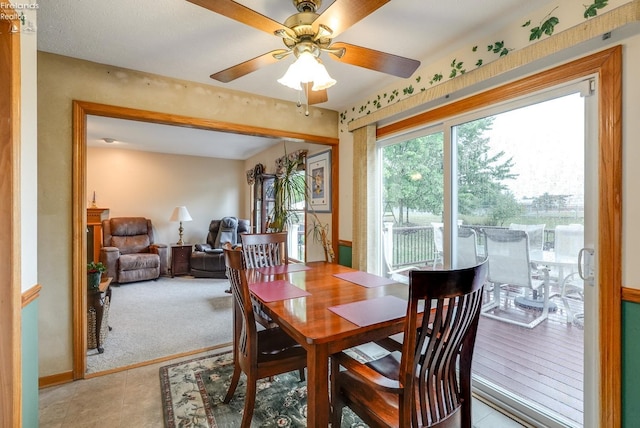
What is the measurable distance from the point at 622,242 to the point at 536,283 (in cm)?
53

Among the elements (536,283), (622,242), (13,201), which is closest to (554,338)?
(536,283)

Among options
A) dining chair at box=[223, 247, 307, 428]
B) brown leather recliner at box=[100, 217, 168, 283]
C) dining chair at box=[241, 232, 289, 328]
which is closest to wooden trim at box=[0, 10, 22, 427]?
dining chair at box=[223, 247, 307, 428]

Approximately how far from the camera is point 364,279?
206 centimetres

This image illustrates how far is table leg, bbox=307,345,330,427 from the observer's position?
1.19 metres

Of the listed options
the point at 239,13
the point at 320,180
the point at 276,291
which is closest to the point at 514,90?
the point at 239,13

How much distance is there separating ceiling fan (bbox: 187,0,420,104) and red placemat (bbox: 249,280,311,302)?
1162 mm

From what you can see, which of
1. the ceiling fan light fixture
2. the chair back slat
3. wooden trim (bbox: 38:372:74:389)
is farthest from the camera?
wooden trim (bbox: 38:372:74:389)

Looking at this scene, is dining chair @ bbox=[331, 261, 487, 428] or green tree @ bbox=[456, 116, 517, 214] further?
green tree @ bbox=[456, 116, 517, 214]

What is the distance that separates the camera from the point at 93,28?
183 centimetres

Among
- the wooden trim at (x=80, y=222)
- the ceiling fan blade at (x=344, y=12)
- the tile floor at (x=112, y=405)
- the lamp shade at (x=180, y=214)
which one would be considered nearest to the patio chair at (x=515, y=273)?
the tile floor at (x=112, y=405)

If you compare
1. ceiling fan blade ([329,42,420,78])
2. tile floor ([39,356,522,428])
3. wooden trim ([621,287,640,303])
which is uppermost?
ceiling fan blade ([329,42,420,78])

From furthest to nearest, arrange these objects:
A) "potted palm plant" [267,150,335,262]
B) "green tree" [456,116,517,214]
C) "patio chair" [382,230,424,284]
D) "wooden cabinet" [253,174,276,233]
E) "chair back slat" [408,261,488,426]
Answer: "wooden cabinet" [253,174,276,233], "potted palm plant" [267,150,335,262], "patio chair" [382,230,424,284], "green tree" [456,116,517,214], "chair back slat" [408,261,488,426]

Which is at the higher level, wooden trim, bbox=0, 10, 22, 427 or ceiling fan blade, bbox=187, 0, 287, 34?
ceiling fan blade, bbox=187, 0, 287, 34

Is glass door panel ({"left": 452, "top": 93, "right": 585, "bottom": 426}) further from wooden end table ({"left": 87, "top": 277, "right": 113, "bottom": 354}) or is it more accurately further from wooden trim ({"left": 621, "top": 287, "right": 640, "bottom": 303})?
wooden end table ({"left": 87, "top": 277, "right": 113, "bottom": 354})
